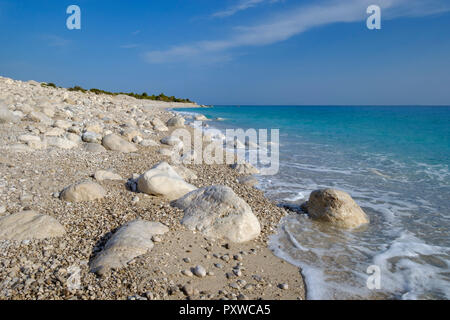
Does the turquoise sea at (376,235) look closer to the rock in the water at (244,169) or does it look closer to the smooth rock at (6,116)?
the rock in the water at (244,169)

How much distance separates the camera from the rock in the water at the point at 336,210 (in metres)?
5.10

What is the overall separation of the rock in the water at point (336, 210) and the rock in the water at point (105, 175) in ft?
13.4

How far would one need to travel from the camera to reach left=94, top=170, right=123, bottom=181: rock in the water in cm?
Result: 577

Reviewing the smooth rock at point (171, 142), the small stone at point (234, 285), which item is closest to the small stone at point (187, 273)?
the small stone at point (234, 285)

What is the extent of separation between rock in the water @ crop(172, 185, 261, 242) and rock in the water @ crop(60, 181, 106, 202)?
1.52m

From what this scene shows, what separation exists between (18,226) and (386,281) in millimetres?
4726

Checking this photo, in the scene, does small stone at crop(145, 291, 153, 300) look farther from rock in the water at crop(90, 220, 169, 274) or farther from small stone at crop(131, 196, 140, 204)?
small stone at crop(131, 196, 140, 204)

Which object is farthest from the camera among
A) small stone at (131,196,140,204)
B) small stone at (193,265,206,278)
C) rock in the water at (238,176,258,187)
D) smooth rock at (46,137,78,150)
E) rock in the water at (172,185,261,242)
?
smooth rock at (46,137,78,150)

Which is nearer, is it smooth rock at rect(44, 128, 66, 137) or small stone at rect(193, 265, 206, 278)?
small stone at rect(193, 265, 206, 278)

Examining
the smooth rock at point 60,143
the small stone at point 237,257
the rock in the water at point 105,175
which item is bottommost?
the small stone at point 237,257

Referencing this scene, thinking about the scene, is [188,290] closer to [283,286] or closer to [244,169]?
[283,286]

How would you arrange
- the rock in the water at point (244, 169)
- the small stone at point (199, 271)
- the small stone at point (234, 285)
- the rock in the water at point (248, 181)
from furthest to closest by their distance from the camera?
the rock in the water at point (244, 169) < the rock in the water at point (248, 181) < the small stone at point (199, 271) < the small stone at point (234, 285)

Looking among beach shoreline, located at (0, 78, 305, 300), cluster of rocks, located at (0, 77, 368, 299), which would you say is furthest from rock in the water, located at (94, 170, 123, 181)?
beach shoreline, located at (0, 78, 305, 300)

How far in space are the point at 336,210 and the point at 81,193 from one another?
4.53 m
